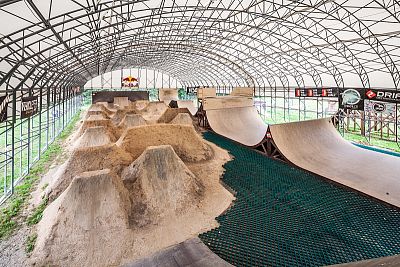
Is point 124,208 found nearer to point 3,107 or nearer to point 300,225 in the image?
point 300,225

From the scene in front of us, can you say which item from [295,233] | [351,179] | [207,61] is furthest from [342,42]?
[207,61]

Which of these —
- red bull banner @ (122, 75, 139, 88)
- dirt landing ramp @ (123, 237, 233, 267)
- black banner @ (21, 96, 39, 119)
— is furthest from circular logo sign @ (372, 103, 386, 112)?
red bull banner @ (122, 75, 139, 88)

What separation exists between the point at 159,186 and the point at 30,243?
11.6 ft

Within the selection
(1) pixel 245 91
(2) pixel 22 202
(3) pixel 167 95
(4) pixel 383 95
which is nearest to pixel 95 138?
(2) pixel 22 202

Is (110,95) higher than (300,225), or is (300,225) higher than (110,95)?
(110,95)

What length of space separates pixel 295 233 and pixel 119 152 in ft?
22.4

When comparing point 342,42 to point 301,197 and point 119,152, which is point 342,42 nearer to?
point 301,197

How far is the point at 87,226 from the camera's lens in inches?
243

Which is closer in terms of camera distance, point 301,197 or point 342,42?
point 301,197

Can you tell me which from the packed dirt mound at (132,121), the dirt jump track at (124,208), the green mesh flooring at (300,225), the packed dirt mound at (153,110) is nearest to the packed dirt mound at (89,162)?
the dirt jump track at (124,208)

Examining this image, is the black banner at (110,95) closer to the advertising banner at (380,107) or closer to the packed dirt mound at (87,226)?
the advertising banner at (380,107)

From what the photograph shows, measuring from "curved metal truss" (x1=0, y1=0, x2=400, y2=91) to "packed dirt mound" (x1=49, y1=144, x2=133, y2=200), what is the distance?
12.2 ft

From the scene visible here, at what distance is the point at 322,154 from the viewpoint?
10.8 meters

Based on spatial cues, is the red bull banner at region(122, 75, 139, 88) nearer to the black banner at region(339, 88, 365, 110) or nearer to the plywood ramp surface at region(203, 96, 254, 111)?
the plywood ramp surface at region(203, 96, 254, 111)
